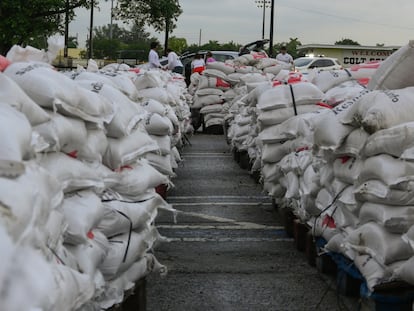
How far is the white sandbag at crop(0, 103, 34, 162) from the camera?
2602mm

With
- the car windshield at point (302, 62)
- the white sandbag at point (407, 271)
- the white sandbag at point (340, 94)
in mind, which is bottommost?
the white sandbag at point (407, 271)

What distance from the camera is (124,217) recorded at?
427 centimetres

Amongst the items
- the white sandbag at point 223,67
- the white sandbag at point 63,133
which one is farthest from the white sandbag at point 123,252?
the white sandbag at point 223,67

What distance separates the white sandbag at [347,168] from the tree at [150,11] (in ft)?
69.2

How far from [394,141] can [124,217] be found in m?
1.51

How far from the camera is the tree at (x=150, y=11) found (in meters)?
25.8

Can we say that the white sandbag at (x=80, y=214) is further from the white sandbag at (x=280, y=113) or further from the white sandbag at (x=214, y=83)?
the white sandbag at (x=214, y=83)

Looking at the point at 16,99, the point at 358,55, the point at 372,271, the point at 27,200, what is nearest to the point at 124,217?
the point at 16,99

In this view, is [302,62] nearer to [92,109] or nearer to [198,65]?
[198,65]

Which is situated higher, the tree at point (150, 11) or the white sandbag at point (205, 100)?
the tree at point (150, 11)

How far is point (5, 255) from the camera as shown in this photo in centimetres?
222

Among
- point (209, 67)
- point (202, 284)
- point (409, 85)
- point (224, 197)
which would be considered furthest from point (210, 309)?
point (209, 67)

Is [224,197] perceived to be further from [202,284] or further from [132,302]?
[132,302]

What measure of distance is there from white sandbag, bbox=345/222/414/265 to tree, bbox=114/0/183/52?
2191 centimetres
